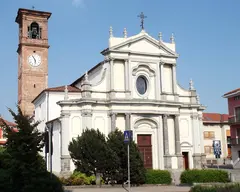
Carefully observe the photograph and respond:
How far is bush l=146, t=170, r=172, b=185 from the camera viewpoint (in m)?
26.6

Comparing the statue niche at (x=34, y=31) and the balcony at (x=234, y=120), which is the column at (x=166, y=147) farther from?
the statue niche at (x=34, y=31)

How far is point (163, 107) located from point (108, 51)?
328 inches

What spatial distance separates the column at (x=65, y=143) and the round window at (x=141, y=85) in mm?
8393

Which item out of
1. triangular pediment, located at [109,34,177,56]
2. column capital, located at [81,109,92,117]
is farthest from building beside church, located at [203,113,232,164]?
column capital, located at [81,109,92,117]

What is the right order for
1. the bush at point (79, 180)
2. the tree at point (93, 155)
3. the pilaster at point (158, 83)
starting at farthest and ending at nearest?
the pilaster at point (158, 83) → the tree at point (93, 155) → the bush at point (79, 180)

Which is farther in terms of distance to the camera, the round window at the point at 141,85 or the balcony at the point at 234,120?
the balcony at the point at 234,120

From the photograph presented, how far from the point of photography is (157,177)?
26750 millimetres

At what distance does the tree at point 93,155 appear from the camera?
26.1 meters

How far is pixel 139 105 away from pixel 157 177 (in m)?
11.6

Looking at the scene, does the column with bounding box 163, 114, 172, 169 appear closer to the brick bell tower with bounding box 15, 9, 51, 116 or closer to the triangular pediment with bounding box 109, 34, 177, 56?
the triangular pediment with bounding box 109, 34, 177, 56

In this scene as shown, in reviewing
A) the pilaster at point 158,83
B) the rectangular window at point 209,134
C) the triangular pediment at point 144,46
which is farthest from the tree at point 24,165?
the rectangular window at point 209,134

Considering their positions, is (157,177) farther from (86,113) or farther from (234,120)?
(234,120)

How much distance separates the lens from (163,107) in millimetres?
38438

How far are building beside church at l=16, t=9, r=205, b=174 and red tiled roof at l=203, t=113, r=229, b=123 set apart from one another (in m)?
23.6
